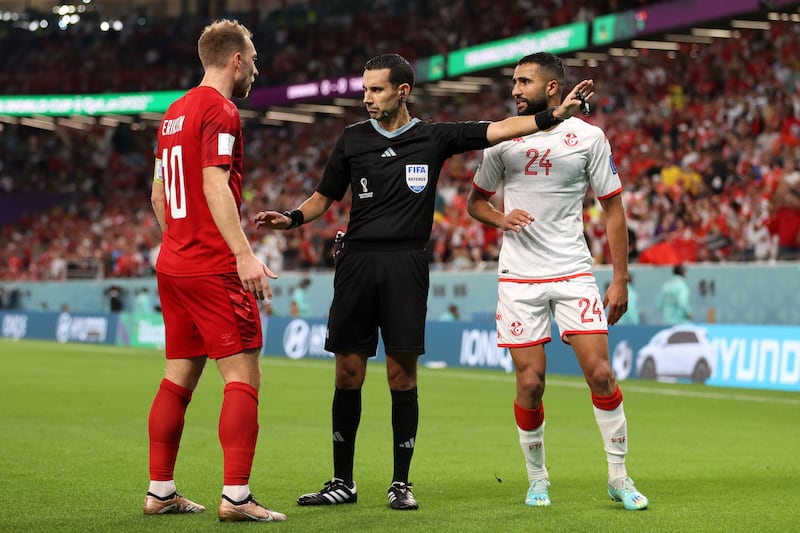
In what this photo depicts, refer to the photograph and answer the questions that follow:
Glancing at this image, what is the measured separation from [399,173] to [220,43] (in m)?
1.22

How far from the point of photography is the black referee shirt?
21.3 feet

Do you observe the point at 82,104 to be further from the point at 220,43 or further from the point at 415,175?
the point at 220,43

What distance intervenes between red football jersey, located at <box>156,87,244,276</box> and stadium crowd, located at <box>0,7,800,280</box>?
14.4 m

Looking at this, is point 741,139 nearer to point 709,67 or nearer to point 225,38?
point 709,67

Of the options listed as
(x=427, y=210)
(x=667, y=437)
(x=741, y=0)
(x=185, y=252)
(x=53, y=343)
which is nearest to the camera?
(x=185, y=252)

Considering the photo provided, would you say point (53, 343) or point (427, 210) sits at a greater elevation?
point (427, 210)

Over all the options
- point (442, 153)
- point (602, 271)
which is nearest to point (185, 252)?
point (442, 153)

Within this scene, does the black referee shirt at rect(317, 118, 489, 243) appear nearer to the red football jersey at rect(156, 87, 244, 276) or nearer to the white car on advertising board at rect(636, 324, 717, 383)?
the red football jersey at rect(156, 87, 244, 276)

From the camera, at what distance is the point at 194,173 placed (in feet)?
19.3

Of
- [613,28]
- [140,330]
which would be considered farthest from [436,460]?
[613,28]

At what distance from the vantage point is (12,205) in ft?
157

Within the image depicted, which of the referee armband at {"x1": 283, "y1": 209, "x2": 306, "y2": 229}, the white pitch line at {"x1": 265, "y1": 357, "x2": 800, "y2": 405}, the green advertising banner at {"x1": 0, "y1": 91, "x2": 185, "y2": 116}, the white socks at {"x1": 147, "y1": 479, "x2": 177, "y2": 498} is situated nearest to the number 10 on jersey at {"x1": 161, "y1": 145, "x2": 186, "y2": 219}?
the referee armband at {"x1": 283, "y1": 209, "x2": 306, "y2": 229}

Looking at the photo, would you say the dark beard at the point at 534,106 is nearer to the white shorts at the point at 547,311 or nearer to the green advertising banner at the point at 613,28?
the white shorts at the point at 547,311

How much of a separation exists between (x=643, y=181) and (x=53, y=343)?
15.8 metres
